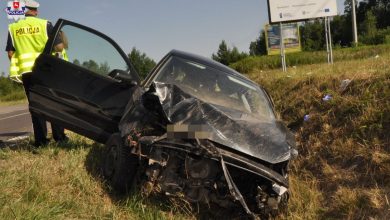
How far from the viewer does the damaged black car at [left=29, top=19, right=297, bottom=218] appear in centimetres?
402

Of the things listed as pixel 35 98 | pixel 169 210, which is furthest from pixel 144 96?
pixel 35 98

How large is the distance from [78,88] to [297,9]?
803cm

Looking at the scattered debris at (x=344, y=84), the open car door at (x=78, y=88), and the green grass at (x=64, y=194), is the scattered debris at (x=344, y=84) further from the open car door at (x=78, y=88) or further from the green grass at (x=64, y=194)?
the green grass at (x=64, y=194)

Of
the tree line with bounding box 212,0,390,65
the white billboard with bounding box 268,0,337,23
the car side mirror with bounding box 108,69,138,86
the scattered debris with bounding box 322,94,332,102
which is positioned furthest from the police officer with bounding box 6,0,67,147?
the tree line with bounding box 212,0,390,65

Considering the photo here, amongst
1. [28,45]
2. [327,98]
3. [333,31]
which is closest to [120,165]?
[28,45]

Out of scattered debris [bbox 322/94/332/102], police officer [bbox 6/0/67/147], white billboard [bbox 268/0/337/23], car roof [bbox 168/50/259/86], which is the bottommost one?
scattered debris [bbox 322/94/332/102]

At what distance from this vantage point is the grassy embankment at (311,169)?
4.25 meters

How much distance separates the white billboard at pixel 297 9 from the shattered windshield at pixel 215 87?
22.8 feet

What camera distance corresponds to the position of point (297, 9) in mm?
12188

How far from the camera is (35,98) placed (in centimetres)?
575

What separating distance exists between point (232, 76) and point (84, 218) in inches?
98.3

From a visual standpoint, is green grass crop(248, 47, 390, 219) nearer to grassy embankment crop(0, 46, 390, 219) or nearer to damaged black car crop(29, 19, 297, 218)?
grassy embankment crop(0, 46, 390, 219)

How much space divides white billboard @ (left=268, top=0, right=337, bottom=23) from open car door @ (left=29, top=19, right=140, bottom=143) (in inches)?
282

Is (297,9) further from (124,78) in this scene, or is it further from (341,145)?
(124,78)
